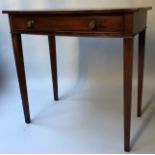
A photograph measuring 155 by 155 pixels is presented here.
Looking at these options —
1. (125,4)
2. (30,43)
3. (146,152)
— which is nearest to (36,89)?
(30,43)

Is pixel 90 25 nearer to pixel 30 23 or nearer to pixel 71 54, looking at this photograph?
pixel 30 23

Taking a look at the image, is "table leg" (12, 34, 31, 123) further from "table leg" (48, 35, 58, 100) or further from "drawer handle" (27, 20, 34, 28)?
"table leg" (48, 35, 58, 100)

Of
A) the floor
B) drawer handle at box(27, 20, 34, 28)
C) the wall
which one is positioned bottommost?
the floor

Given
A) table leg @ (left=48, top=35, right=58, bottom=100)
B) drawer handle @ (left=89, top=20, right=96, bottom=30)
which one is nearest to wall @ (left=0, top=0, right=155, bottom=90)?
table leg @ (left=48, top=35, right=58, bottom=100)

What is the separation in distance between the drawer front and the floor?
1.79 ft

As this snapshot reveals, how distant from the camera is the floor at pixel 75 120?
1254 millimetres

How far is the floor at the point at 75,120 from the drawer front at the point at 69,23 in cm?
54

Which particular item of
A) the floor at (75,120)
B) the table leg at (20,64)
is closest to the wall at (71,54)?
the floor at (75,120)

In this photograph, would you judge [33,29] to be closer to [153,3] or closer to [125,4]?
[125,4]

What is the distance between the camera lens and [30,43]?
1.98 meters

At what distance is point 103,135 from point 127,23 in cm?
60

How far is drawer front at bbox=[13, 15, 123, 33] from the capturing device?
3.42ft

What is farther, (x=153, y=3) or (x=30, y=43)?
(x=30, y=43)

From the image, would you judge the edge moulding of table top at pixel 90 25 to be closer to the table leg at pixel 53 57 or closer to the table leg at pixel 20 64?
the table leg at pixel 20 64
